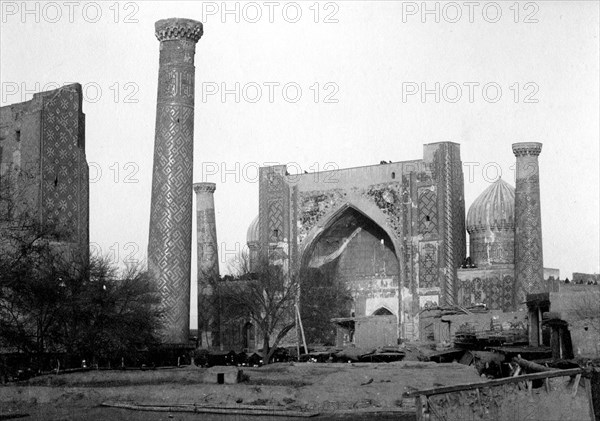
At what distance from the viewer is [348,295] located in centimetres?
3794

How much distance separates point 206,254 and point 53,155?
17380 mm

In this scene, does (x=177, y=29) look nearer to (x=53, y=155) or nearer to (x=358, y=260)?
(x=53, y=155)

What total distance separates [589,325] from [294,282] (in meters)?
20.3

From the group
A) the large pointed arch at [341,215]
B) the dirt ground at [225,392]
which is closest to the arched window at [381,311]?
the large pointed arch at [341,215]

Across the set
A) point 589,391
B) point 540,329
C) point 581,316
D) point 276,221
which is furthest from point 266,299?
point 589,391

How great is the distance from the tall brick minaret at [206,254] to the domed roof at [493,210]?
9.43 meters

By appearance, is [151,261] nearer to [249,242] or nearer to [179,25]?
[179,25]

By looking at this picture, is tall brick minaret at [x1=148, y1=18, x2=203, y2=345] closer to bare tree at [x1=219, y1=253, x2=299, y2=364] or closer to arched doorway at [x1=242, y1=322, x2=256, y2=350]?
bare tree at [x1=219, y1=253, x2=299, y2=364]

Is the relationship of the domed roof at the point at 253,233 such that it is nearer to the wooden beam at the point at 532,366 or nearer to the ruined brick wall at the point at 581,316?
the ruined brick wall at the point at 581,316

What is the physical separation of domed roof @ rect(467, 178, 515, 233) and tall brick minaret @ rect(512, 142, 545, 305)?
8.43 feet

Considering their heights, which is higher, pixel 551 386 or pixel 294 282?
pixel 294 282

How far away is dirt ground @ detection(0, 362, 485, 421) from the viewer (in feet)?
44.1

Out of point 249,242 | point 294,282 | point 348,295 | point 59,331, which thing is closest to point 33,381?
point 59,331

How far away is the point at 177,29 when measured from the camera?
86.4 ft
